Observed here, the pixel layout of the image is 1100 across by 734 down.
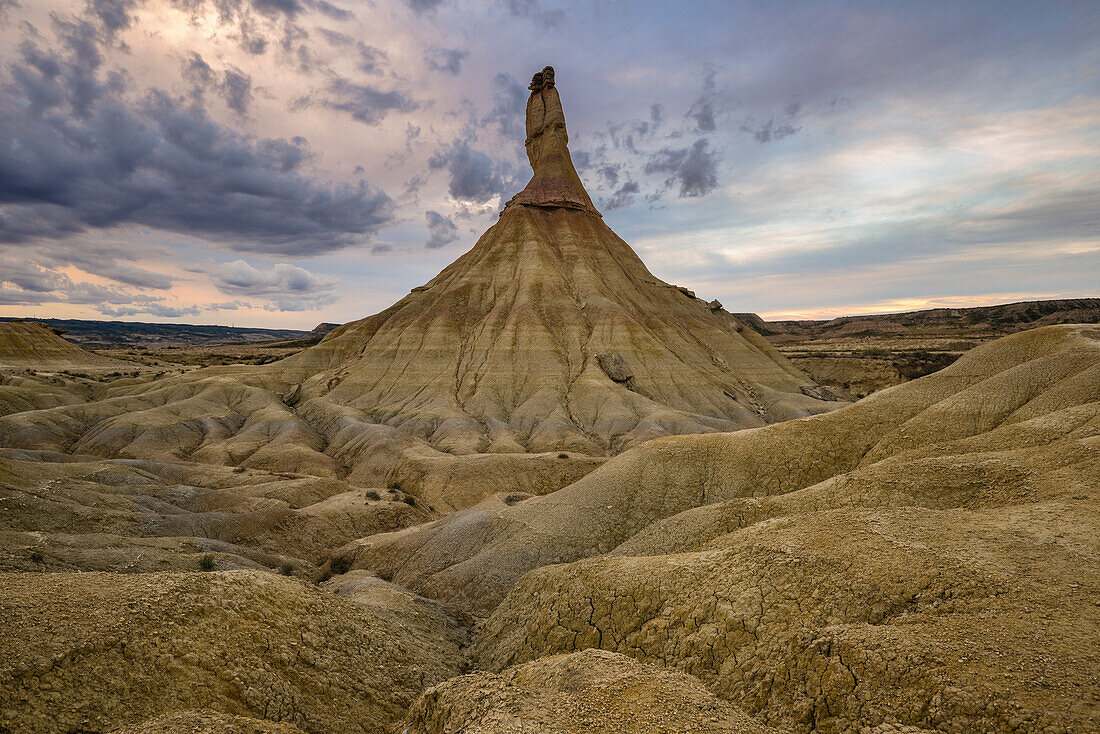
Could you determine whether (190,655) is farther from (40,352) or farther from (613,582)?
(40,352)

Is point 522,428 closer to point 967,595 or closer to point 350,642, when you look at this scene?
point 350,642

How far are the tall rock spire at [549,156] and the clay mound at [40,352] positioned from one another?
281 feet

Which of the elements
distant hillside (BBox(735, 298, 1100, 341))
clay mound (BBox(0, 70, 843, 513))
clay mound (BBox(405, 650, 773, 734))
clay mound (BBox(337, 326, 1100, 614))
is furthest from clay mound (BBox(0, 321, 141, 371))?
distant hillside (BBox(735, 298, 1100, 341))

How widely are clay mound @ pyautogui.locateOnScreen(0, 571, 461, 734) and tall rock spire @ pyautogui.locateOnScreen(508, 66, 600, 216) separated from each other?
251 ft

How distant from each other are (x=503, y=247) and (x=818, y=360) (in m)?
59.9

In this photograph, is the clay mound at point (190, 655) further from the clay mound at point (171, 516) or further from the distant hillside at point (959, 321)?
the distant hillside at point (959, 321)

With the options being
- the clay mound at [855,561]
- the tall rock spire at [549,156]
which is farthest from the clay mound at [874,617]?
the tall rock spire at [549,156]

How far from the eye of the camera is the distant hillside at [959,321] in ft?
330

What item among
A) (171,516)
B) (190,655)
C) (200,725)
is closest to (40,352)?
(171,516)

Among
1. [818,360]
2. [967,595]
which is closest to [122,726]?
[967,595]

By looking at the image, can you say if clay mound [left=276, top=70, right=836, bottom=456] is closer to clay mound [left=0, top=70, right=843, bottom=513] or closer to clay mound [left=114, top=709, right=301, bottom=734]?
clay mound [left=0, top=70, right=843, bottom=513]

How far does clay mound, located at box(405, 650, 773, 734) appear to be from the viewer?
718 centimetres

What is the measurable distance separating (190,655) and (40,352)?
390ft

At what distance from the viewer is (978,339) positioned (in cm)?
9056
